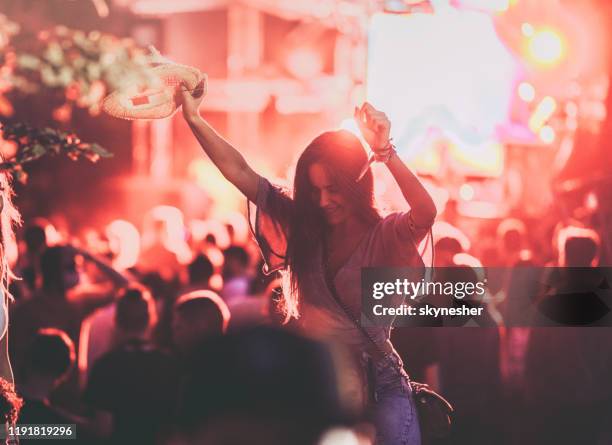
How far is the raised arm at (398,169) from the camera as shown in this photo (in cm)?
222

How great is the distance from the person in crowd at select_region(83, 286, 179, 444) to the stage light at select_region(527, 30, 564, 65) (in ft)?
11.9

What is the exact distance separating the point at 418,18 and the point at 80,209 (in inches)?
358

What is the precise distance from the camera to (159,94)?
2639 millimetres

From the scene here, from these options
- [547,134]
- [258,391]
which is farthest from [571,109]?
[258,391]

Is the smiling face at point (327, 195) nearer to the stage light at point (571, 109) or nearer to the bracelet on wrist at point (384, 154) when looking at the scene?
the bracelet on wrist at point (384, 154)

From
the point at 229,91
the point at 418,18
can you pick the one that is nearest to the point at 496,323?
the point at 418,18

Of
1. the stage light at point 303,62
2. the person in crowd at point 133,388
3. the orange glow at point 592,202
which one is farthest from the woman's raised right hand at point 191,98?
the stage light at point 303,62

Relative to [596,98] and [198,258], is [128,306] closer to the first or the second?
[198,258]

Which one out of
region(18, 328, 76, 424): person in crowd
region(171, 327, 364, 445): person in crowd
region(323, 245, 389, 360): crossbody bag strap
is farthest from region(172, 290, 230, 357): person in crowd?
region(171, 327, 364, 445): person in crowd

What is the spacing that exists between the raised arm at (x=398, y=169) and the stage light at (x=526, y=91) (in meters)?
4.48

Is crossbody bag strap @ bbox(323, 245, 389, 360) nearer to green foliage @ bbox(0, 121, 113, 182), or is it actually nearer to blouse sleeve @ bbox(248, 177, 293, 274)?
blouse sleeve @ bbox(248, 177, 293, 274)

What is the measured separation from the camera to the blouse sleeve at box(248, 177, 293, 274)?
8.24 feet

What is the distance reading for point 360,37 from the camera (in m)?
8.18

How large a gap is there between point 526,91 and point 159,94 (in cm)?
459
